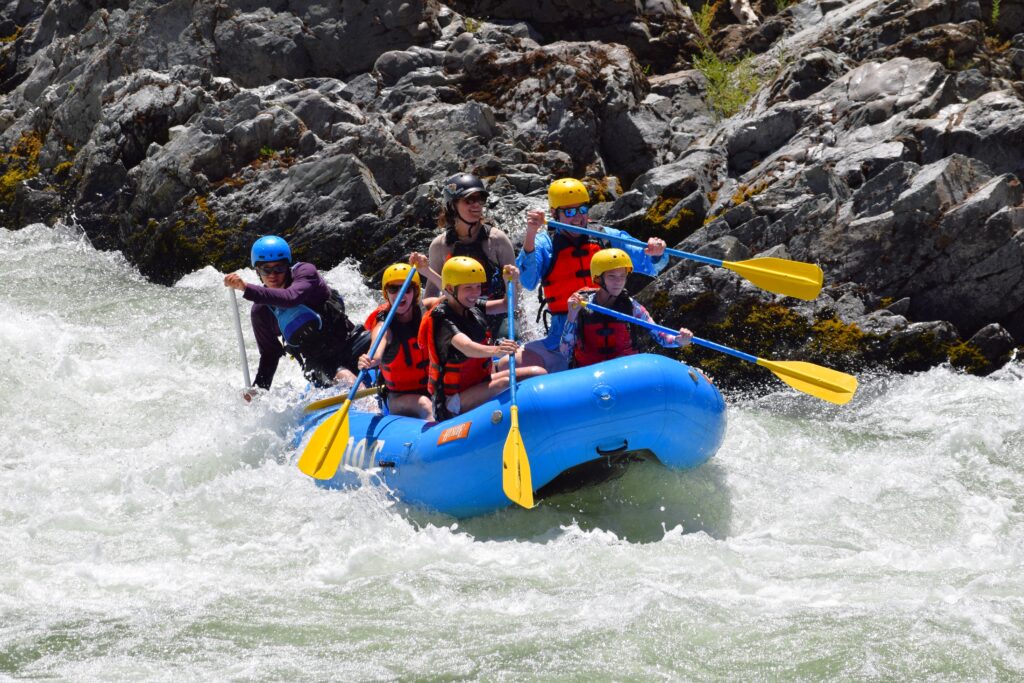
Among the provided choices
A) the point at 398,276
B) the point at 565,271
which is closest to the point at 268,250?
the point at 398,276

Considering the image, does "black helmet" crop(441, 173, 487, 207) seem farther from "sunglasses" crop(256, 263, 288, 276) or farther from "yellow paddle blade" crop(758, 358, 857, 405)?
"yellow paddle blade" crop(758, 358, 857, 405)

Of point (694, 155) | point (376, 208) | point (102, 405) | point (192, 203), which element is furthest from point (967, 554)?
point (192, 203)

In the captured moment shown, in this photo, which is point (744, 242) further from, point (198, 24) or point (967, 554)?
point (198, 24)

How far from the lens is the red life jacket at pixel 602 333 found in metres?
6.32

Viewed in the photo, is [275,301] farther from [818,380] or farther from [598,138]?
[598,138]

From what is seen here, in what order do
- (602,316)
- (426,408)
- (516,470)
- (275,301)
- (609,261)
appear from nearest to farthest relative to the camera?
(516,470), (609,261), (602,316), (426,408), (275,301)

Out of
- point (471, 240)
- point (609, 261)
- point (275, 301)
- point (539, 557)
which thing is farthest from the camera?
point (275, 301)

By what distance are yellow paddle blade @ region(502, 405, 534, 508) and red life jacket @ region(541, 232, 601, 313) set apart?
63.6 inches

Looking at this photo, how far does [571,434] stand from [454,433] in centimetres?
67

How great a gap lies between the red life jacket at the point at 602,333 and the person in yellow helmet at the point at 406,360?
3.04 feet

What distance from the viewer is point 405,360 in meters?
6.58

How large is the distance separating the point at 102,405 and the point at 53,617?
431 cm

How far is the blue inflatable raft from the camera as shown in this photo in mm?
5562

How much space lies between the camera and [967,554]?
542 cm
